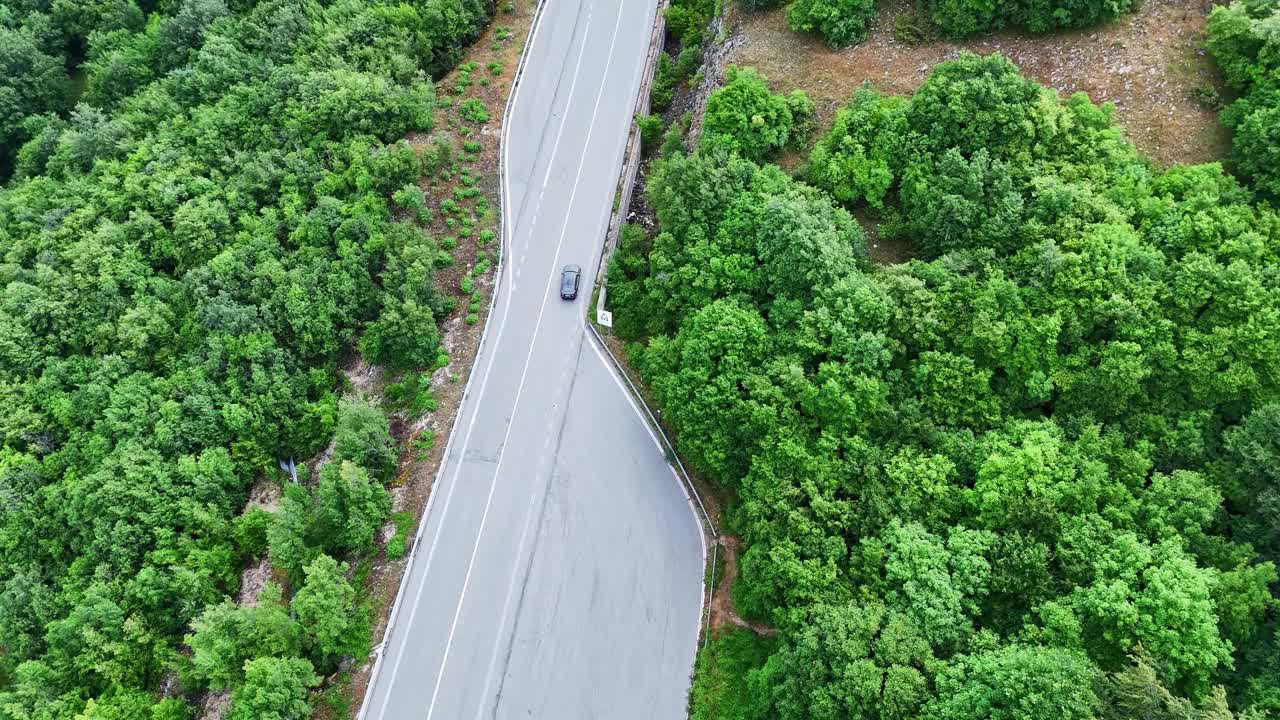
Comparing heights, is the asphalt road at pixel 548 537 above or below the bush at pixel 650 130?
below

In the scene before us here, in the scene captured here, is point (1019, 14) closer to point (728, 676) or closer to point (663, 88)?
point (663, 88)

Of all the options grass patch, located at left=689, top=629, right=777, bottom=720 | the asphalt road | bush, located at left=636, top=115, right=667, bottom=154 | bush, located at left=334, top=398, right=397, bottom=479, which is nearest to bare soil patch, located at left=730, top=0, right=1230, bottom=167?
bush, located at left=636, top=115, right=667, bottom=154

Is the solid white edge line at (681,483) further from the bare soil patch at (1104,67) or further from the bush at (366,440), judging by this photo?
the bare soil patch at (1104,67)

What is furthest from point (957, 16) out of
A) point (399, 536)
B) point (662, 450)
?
point (399, 536)

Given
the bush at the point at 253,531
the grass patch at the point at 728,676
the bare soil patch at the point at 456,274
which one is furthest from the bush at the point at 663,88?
the bush at the point at 253,531

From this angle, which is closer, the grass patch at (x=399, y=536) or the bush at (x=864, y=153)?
the bush at (x=864, y=153)

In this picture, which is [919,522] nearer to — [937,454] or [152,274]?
[937,454]
